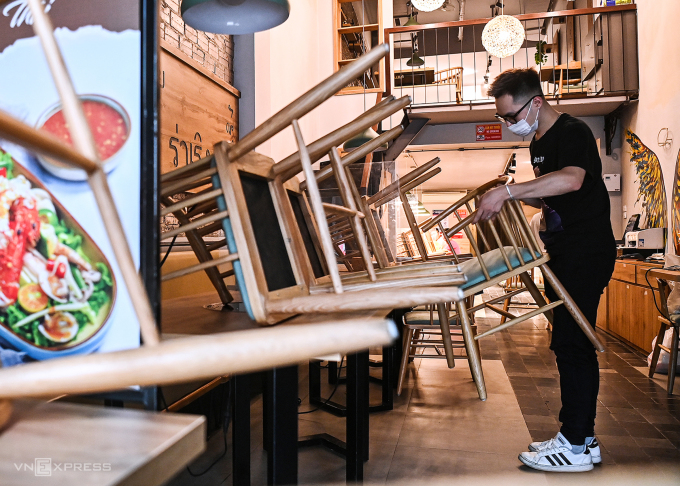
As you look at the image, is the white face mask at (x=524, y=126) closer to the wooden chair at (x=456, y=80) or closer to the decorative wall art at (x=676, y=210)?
the decorative wall art at (x=676, y=210)

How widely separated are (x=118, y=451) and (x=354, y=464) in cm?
150

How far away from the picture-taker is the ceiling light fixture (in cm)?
672

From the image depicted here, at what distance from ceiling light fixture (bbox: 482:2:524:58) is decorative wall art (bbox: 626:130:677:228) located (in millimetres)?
2041

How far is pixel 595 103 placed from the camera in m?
6.66

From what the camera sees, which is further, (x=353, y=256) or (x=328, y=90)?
(x=353, y=256)

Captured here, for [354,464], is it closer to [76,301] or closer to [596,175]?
[76,301]

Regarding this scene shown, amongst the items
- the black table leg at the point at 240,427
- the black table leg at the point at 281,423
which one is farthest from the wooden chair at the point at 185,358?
the black table leg at the point at 240,427

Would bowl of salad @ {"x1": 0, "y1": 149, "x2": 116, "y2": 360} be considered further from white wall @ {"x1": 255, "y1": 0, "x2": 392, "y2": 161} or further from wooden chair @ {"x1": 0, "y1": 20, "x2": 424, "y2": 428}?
white wall @ {"x1": 255, "y1": 0, "x2": 392, "y2": 161}

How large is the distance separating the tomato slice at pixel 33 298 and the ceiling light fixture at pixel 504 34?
284 inches

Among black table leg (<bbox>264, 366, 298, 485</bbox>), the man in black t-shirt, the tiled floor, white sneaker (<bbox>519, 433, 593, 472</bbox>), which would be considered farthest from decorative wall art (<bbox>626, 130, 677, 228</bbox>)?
black table leg (<bbox>264, 366, 298, 485</bbox>)

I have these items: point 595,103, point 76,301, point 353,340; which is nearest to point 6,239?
point 76,301

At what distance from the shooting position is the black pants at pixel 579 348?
2.01 metres

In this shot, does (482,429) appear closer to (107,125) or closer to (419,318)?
(419,318)

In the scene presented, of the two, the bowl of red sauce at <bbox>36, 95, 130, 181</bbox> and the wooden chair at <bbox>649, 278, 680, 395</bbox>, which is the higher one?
the bowl of red sauce at <bbox>36, 95, 130, 181</bbox>
